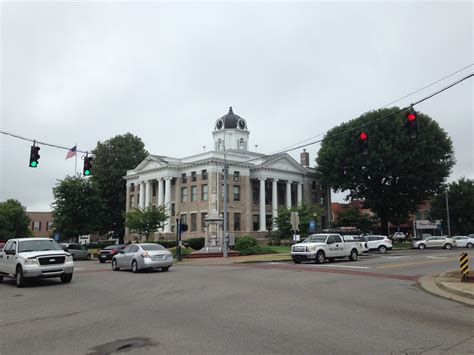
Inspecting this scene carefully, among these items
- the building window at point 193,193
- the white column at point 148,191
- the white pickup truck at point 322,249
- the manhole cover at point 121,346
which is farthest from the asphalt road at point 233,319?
the white column at point 148,191

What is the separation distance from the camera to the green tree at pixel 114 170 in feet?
247

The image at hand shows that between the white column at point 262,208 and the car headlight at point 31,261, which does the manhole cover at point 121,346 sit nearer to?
the car headlight at point 31,261

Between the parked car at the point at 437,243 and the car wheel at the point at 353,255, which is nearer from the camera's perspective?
the car wheel at the point at 353,255

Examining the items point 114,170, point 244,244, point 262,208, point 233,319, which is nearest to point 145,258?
point 233,319

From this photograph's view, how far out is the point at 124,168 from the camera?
7606 centimetres

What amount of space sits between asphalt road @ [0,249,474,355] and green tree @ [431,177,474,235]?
2535 inches

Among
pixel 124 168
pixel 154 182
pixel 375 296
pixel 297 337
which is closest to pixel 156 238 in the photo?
pixel 154 182

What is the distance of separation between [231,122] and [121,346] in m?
64.0

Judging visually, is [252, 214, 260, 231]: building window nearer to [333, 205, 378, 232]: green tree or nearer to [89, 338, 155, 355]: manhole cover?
[333, 205, 378, 232]: green tree

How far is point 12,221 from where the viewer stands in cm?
8069

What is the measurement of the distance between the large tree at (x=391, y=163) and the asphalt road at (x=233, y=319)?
38958 mm

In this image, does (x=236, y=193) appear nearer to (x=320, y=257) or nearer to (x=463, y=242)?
(x=463, y=242)

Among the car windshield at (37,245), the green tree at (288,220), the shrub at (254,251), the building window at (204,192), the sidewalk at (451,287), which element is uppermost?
the building window at (204,192)

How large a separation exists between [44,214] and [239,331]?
362 ft
